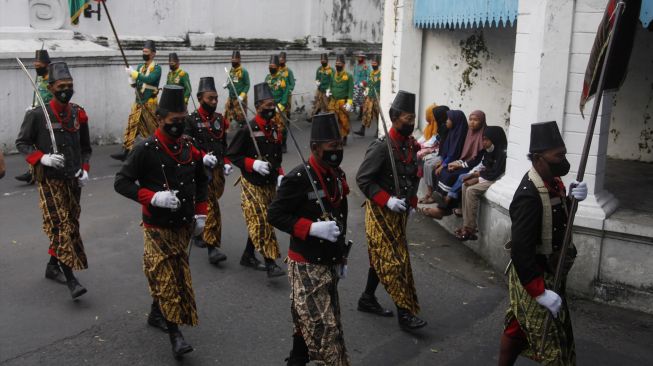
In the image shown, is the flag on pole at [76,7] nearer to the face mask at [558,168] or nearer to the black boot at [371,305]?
the black boot at [371,305]

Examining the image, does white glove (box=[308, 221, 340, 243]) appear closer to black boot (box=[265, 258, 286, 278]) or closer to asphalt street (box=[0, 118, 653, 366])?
asphalt street (box=[0, 118, 653, 366])

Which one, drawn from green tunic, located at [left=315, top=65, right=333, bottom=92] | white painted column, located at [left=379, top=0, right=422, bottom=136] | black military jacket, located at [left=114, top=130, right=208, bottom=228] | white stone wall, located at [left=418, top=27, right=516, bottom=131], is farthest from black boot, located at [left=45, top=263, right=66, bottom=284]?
green tunic, located at [left=315, top=65, right=333, bottom=92]

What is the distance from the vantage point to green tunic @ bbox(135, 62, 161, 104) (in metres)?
13.5

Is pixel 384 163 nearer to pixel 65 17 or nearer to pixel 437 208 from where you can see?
pixel 437 208

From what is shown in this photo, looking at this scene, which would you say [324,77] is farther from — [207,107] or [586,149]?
[586,149]

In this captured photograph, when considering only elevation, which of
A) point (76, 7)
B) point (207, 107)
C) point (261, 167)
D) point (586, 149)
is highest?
point (76, 7)

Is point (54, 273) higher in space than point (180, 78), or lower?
lower

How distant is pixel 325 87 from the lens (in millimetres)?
18344

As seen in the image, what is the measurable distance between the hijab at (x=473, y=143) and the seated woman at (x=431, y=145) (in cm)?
42

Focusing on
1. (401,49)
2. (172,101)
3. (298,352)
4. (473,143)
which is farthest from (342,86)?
(298,352)

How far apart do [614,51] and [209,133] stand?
441 centimetres

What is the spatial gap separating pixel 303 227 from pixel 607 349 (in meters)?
3.02

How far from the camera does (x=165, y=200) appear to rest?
5289mm

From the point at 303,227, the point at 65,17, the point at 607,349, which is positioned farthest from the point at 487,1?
the point at 65,17
